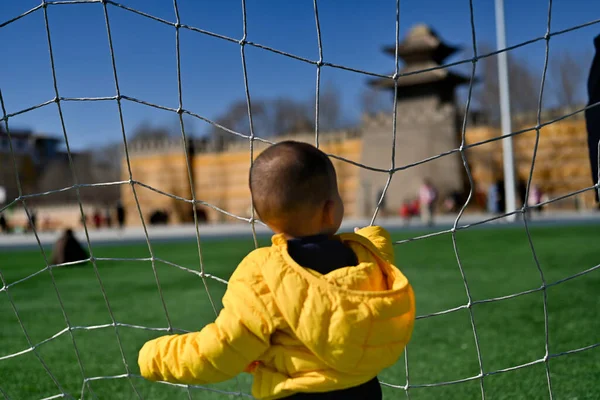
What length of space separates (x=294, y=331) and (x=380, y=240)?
31 centimetres

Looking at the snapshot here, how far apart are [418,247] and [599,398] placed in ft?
21.0

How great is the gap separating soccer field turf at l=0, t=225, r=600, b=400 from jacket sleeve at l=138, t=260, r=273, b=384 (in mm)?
941

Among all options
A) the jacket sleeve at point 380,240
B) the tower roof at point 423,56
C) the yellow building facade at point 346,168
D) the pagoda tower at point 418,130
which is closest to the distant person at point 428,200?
the yellow building facade at point 346,168

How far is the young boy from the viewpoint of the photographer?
1056 mm

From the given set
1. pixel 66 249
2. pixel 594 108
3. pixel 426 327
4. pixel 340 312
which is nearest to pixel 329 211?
pixel 340 312

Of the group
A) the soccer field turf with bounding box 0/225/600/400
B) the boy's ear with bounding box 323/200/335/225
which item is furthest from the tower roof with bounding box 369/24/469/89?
the boy's ear with bounding box 323/200/335/225

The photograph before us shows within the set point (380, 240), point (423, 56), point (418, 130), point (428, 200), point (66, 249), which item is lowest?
point (428, 200)

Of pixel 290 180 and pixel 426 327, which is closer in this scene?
pixel 290 180

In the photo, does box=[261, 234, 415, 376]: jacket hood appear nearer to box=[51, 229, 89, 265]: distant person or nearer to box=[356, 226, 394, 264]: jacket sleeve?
box=[356, 226, 394, 264]: jacket sleeve

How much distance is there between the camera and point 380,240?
1.29m

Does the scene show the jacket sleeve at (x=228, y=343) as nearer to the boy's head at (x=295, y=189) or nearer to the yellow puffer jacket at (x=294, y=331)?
the yellow puffer jacket at (x=294, y=331)

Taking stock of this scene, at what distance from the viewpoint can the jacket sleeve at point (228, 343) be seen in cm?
107

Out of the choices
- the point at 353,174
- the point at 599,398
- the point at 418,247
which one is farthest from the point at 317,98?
the point at 353,174

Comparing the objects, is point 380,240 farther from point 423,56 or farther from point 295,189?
point 423,56
